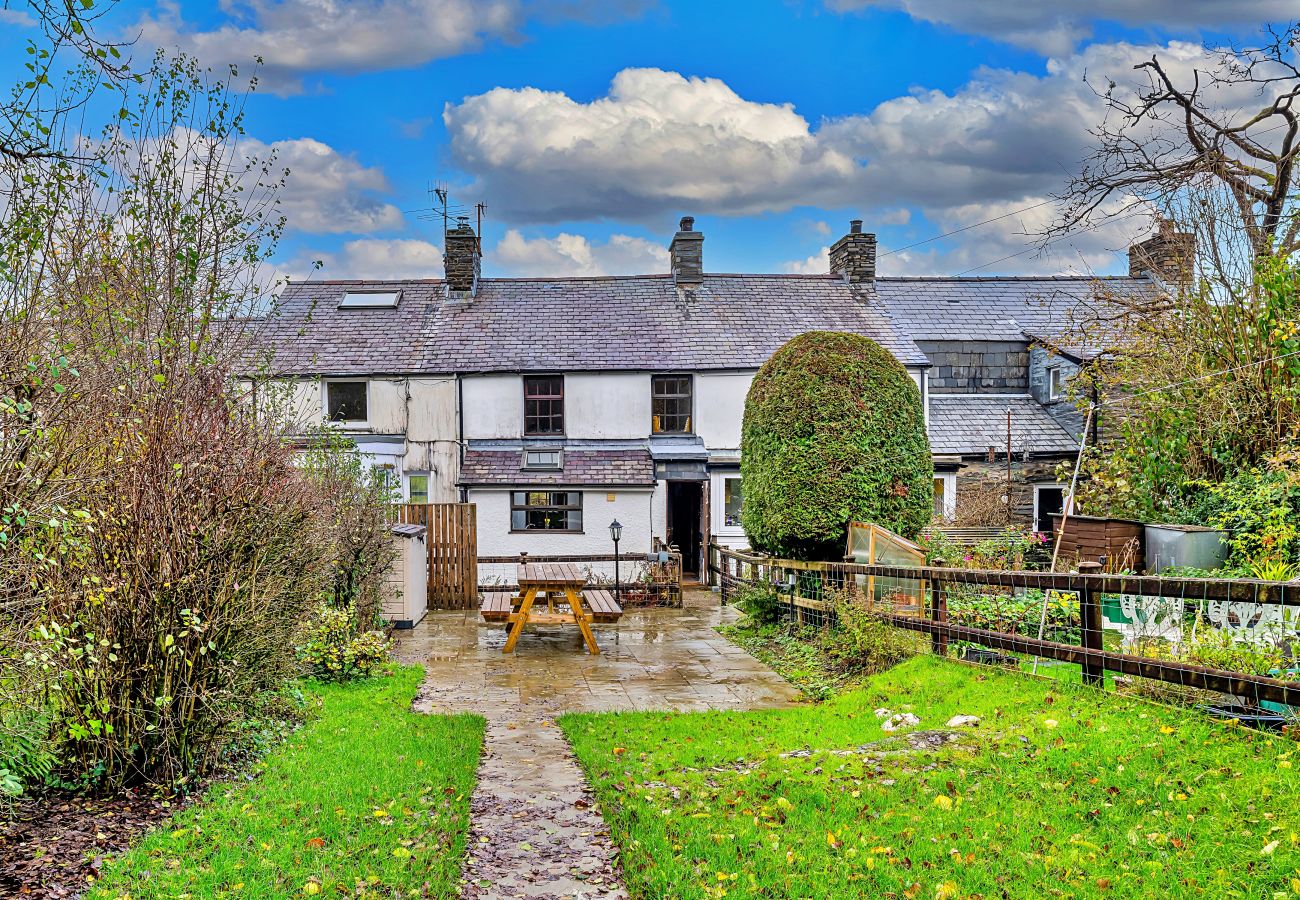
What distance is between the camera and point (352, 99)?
12.2 m

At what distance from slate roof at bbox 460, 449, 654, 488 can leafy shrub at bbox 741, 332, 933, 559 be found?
9116 millimetres

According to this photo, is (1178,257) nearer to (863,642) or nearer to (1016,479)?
(863,642)

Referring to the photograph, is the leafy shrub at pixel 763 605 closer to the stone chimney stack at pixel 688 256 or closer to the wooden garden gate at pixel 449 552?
the wooden garden gate at pixel 449 552

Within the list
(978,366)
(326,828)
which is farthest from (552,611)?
(978,366)

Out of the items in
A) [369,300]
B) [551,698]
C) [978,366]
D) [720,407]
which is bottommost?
[551,698]

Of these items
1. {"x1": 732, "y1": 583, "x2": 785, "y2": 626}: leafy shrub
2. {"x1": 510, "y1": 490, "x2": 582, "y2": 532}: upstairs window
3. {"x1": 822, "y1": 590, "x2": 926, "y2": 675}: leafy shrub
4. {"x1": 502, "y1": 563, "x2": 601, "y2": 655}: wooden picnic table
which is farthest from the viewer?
{"x1": 510, "y1": 490, "x2": 582, "y2": 532}: upstairs window

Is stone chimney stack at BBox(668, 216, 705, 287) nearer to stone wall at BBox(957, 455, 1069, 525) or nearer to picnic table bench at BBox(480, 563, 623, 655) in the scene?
stone wall at BBox(957, 455, 1069, 525)

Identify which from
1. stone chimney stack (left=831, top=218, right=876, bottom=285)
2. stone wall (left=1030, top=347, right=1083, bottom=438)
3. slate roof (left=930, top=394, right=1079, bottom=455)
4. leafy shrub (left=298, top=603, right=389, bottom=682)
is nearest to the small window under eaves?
stone chimney stack (left=831, top=218, right=876, bottom=285)

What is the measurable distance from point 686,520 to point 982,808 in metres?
19.2

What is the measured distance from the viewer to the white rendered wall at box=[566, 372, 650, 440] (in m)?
23.5

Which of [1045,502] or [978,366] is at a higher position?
[978,366]

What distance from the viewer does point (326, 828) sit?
5.16m

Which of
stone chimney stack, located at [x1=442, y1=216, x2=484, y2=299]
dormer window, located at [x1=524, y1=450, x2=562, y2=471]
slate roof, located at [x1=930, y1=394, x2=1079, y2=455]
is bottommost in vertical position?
dormer window, located at [x1=524, y1=450, x2=562, y2=471]

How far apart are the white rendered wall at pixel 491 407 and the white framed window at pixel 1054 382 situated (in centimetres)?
1428
